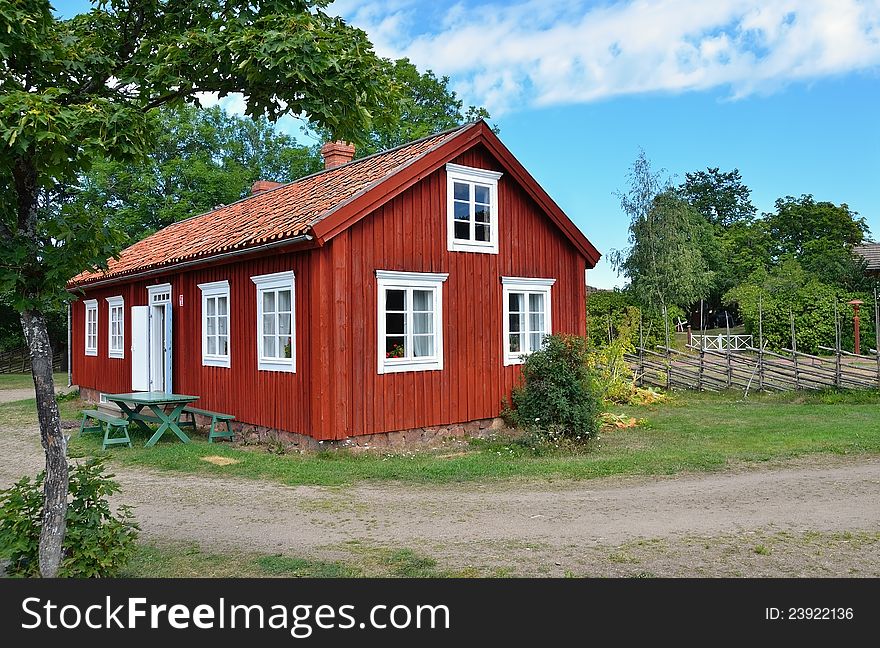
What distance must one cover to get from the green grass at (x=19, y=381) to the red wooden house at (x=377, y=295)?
594 inches

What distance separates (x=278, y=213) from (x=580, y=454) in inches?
278

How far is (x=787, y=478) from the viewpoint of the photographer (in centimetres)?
→ 934

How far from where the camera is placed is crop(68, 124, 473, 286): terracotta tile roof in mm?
11969

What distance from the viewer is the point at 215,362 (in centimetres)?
1409

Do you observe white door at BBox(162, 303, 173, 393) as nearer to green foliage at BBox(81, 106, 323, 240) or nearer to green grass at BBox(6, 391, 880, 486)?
green grass at BBox(6, 391, 880, 486)

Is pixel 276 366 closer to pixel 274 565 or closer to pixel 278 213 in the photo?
pixel 278 213

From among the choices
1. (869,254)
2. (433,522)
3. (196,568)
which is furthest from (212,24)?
(869,254)

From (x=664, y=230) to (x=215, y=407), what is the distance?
84.7 ft

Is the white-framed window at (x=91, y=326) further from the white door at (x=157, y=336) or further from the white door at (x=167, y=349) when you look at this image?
the white door at (x=167, y=349)

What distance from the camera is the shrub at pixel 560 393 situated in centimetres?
1208

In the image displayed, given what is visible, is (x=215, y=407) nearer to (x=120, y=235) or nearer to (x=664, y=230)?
(x=120, y=235)

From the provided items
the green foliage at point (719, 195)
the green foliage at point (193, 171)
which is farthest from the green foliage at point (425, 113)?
the green foliage at point (719, 195)

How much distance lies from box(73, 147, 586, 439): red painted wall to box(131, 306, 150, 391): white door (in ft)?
4.71

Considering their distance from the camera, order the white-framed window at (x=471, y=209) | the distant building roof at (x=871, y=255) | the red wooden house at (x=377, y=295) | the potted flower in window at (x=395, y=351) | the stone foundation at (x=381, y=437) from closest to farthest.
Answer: the red wooden house at (x=377, y=295) < the stone foundation at (x=381, y=437) < the potted flower in window at (x=395, y=351) < the white-framed window at (x=471, y=209) < the distant building roof at (x=871, y=255)
